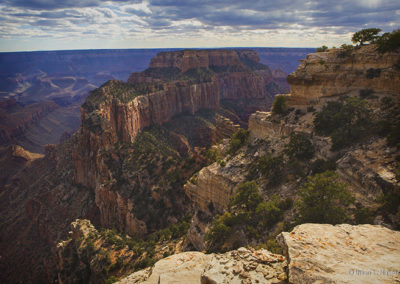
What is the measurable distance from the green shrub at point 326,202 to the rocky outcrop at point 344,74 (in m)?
15.6

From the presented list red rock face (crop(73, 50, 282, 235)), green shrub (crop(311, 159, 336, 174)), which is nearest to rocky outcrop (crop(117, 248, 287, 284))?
green shrub (crop(311, 159, 336, 174))

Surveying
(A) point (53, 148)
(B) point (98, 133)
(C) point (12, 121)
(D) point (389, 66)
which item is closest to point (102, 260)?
(B) point (98, 133)

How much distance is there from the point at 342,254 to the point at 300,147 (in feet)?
61.6

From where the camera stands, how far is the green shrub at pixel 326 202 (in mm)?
19719

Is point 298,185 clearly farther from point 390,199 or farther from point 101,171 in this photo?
point 101,171

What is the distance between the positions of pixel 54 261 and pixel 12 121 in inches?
6279

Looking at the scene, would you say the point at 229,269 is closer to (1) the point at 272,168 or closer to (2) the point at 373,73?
(1) the point at 272,168

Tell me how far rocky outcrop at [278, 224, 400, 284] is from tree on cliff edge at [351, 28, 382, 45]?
2820 cm

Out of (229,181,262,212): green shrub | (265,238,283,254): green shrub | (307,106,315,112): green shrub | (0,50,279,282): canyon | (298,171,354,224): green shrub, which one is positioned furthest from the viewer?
(0,50,279,282): canyon

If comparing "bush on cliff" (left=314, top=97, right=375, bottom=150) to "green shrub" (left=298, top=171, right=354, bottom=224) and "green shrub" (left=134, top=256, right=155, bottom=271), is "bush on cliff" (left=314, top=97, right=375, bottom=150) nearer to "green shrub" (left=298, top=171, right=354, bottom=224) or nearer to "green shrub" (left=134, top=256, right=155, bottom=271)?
"green shrub" (left=298, top=171, right=354, bottom=224)

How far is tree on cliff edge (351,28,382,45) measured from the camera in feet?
108

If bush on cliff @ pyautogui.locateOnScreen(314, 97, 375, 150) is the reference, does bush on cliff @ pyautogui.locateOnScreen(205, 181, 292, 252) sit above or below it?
below

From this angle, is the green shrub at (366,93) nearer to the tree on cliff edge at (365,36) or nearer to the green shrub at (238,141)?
the tree on cliff edge at (365,36)

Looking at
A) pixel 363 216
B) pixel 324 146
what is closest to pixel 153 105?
pixel 324 146
